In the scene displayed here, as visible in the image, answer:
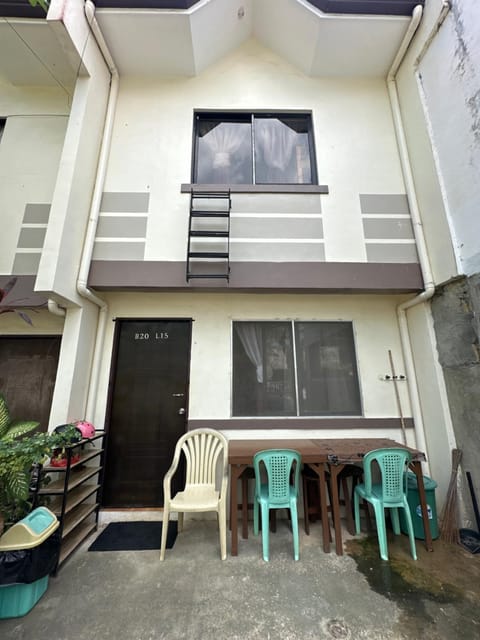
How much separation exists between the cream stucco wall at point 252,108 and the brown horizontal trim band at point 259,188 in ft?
0.41

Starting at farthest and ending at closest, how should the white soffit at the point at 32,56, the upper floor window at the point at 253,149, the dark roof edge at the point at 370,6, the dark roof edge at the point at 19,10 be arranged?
the upper floor window at the point at 253,149, the dark roof edge at the point at 370,6, the white soffit at the point at 32,56, the dark roof edge at the point at 19,10

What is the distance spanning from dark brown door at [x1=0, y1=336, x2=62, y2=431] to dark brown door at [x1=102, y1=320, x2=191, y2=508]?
2.48ft

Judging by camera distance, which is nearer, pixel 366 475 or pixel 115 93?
pixel 366 475

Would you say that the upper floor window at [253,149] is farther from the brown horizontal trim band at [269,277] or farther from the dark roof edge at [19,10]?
the dark roof edge at [19,10]

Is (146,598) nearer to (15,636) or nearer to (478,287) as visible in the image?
(15,636)

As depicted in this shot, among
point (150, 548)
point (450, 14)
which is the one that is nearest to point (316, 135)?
point (450, 14)

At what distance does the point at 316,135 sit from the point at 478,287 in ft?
9.24

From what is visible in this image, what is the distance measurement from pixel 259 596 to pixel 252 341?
2.34 m

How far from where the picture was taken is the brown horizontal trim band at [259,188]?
3479 millimetres

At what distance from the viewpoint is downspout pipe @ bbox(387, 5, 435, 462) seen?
3240 millimetres

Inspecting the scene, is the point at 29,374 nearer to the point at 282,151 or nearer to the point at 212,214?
the point at 212,214

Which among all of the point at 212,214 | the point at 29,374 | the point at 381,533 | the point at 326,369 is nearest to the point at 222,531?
the point at 381,533

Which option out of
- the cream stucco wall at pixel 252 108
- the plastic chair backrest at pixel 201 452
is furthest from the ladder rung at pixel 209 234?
the plastic chair backrest at pixel 201 452

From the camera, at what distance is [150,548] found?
2.56 meters
